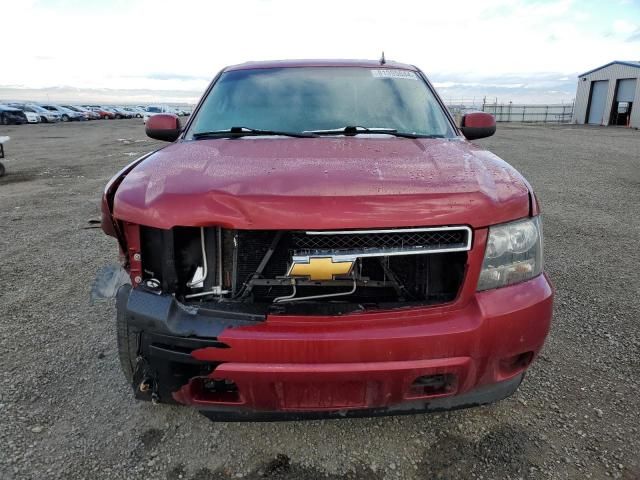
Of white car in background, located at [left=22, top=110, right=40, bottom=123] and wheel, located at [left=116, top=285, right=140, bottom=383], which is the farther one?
white car in background, located at [left=22, top=110, right=40, bottom=123]

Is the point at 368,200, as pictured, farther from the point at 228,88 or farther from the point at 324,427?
the point at 228,88

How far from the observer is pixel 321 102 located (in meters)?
2.93

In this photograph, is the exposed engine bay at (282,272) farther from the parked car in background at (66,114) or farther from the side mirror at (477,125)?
the parked car in background at (66,114)

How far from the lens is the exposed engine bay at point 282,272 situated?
5.76 ft

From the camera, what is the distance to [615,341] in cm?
299

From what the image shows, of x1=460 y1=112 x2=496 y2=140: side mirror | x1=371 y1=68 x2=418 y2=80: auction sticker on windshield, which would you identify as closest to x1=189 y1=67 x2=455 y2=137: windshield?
x1=371 y1=68 x2=418 y2=80: auction sticker on windshield

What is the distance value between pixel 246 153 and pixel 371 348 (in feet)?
3.60

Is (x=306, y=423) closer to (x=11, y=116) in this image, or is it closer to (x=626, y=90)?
(x=626, y=90)

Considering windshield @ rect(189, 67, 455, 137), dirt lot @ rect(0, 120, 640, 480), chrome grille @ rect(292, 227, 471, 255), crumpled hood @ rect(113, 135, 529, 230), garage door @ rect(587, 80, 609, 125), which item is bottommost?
dirt lot @ rect(0, 120, 640, 480)

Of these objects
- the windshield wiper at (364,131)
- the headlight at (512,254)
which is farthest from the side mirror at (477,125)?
the headlight at (512,254)

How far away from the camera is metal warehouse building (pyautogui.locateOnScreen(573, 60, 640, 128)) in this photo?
104 feet

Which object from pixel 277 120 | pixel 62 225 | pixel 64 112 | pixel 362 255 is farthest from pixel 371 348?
pixel 64 112

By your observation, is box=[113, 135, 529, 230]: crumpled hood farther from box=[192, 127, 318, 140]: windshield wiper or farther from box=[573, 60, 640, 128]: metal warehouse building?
box=[573, 60, 640, 128]: metal warehouse building

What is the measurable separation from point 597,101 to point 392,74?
40338mm
